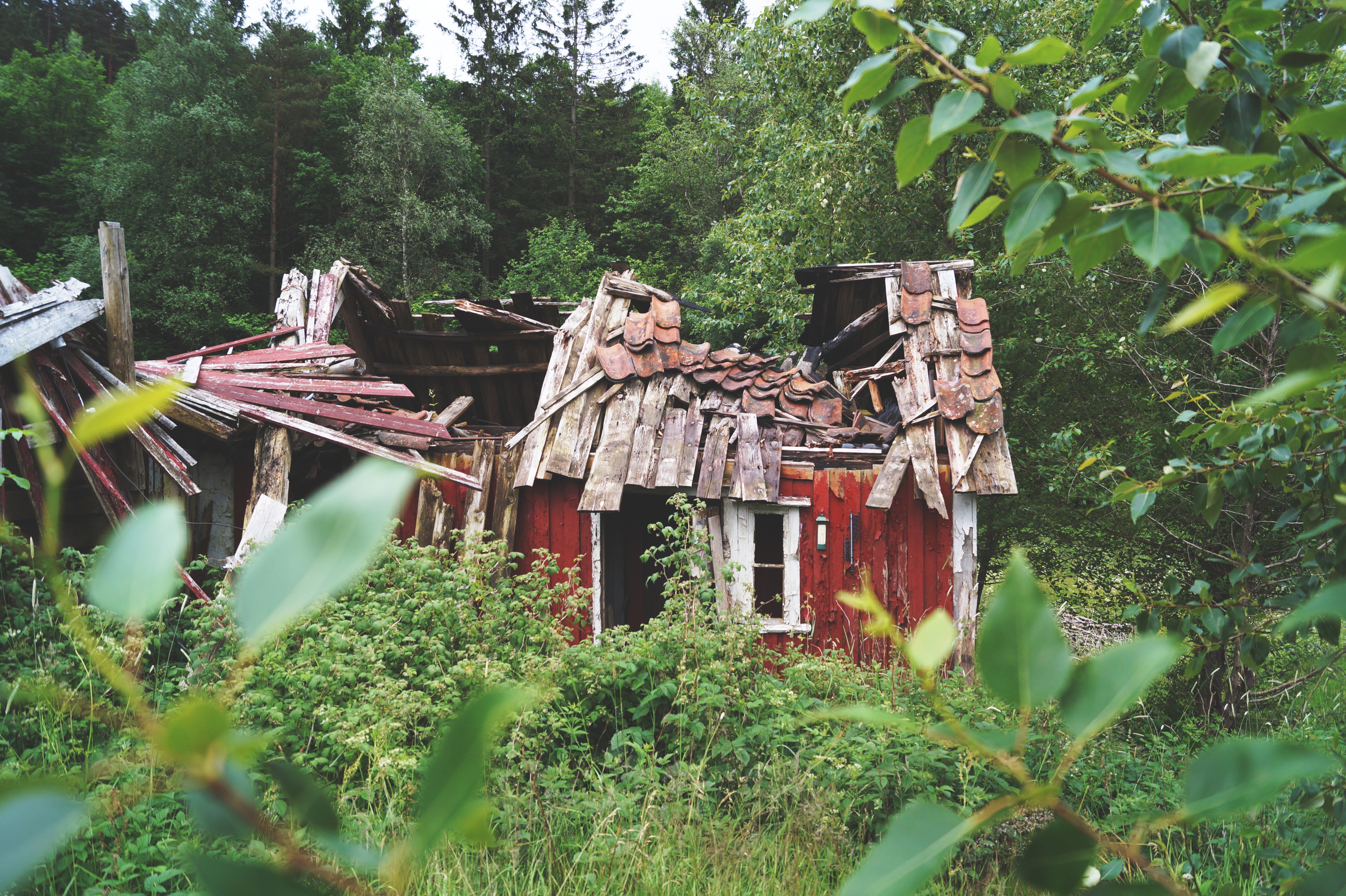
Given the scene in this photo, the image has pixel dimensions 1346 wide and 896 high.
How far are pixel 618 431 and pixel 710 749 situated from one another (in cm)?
356

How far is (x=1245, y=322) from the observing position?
0.78 m

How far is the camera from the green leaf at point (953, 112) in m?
0.71

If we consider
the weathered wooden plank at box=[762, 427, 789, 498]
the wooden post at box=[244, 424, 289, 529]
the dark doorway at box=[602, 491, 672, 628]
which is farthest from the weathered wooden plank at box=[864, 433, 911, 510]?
the wooden post at box=[244, 424, 289, 529]

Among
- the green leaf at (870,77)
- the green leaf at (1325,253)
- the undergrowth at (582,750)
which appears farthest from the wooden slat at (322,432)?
the green leaf at (1325,253)

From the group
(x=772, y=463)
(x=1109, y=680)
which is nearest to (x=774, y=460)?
(x=772, y=463)

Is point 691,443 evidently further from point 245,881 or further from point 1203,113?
point 245,881

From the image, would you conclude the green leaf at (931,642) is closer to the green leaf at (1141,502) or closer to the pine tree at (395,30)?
the green leaf at (1141,502)

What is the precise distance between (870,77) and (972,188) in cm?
17

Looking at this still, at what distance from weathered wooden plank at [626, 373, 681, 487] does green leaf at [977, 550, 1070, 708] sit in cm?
562

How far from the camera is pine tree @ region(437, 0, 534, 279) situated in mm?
31781

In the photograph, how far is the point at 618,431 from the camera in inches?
253

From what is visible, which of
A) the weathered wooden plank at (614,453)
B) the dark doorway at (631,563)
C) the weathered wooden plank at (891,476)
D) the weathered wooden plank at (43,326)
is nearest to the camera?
the weathered wooden plank at (43,326)

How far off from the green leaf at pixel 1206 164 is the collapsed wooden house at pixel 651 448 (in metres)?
4.39

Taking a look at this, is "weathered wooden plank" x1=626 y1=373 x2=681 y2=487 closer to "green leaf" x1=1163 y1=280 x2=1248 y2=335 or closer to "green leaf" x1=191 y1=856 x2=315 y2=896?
"green leaf" x1=1163 y1=280 x2=1248 y2=335
